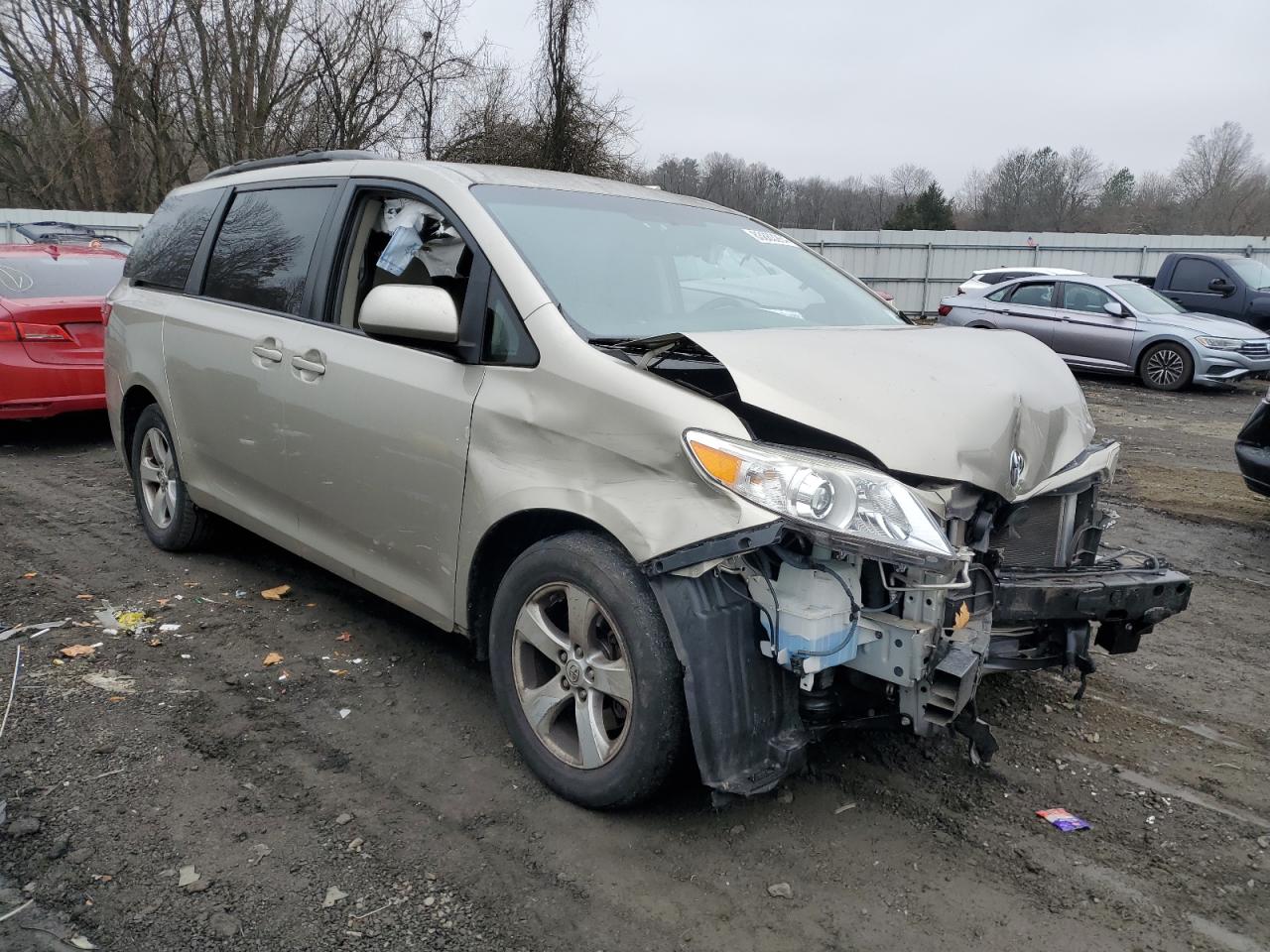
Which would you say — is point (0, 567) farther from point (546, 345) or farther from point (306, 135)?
point (306, 135)

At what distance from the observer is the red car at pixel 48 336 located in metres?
7.41

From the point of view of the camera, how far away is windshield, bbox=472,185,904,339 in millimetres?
3199

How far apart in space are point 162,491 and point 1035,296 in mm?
13369

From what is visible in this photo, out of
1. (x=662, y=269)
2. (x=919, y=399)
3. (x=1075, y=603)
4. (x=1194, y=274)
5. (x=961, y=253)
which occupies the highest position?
(x=961, y=253)

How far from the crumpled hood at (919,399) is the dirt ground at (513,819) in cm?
107

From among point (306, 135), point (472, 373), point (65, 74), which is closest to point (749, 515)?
point (472, 373)

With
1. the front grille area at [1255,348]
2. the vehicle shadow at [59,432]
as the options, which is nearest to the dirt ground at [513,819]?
the vehicle shadow at [59,432]

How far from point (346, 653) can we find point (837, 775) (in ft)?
6.84

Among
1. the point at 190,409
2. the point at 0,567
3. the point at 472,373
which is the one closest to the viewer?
the point at 472,373

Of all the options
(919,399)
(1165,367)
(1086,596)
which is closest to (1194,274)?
(1165,367)

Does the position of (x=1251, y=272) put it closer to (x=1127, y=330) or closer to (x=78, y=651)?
(x=1127, y=330)

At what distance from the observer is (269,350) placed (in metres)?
3.97

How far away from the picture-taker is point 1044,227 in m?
52.8

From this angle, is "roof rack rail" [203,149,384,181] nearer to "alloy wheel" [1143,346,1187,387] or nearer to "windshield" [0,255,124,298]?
"windshield" [0,255,124,298]
